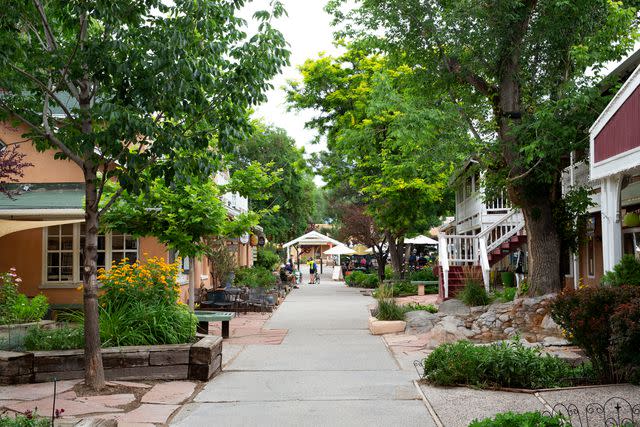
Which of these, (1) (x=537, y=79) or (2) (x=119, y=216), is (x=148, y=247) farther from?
(1) (x=537, y=79)

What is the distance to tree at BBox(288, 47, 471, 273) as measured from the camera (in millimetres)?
25688

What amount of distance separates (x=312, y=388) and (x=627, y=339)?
402cm

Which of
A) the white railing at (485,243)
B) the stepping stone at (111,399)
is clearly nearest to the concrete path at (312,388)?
the stepping stone at (111,399)

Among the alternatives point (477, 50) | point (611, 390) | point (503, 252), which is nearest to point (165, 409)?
point (611, 390)

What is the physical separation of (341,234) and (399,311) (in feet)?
70.6

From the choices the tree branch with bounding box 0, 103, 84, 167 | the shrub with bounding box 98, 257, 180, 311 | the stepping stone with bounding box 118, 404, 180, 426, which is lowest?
the stepping stone with bounding box 118, 404, 180, 426

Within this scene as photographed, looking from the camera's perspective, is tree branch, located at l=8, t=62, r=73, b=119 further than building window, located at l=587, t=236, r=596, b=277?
No

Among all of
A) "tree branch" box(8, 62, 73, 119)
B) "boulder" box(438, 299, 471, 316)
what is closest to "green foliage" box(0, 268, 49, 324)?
"tree branch" box(8, 62, 73, 119)

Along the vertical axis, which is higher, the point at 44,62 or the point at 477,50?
the point at 477,50

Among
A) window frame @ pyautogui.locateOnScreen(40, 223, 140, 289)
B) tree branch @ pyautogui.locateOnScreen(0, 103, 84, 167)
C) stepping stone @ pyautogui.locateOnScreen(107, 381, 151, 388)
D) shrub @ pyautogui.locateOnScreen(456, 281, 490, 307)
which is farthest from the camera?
shrub @ pyautogui.locateOnScreen(456, 281, 490, 307)

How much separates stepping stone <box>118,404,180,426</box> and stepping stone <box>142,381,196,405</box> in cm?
25

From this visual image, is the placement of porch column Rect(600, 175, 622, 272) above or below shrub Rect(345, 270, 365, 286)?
above

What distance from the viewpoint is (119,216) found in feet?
44.6

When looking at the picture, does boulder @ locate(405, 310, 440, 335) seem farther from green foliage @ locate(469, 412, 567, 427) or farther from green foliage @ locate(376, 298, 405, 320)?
green foliage @ locate(469, 412, 567, 427)
